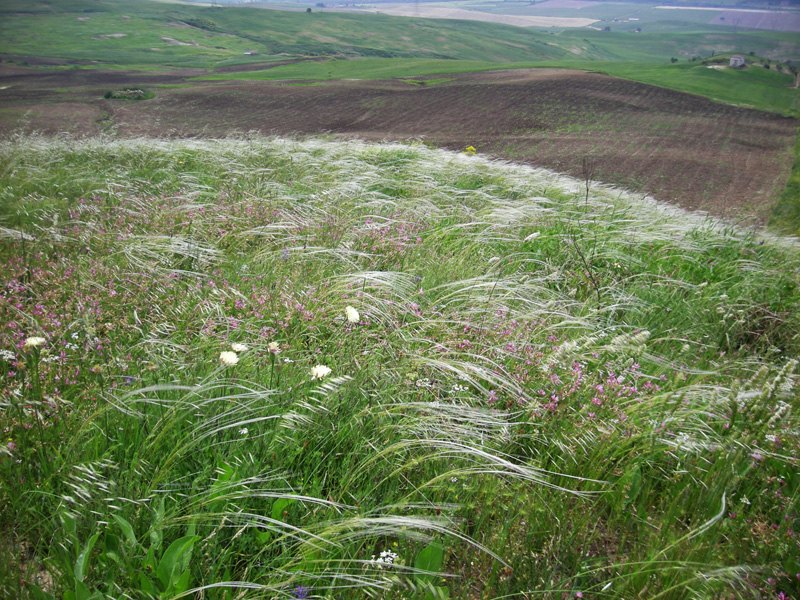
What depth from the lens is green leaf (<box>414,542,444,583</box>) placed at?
117cm

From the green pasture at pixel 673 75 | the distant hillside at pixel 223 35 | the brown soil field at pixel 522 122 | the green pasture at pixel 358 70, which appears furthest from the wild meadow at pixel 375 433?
the distant hillside at pixel 223 35

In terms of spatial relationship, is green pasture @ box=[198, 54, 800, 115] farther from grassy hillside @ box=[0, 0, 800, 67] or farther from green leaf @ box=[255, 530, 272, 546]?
green leaf @ box=[255, 530, 272, 546]

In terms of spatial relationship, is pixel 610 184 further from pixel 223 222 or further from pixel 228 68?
pixel 228 68

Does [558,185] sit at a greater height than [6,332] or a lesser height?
greater

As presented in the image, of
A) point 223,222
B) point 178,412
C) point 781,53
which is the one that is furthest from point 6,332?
point 781,53

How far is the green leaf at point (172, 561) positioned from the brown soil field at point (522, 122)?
847cm

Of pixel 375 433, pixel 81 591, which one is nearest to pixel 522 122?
pixel 375 433

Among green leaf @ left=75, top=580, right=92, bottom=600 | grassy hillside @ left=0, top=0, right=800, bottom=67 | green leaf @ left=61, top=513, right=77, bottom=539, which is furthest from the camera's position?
grassy hillside @ left=0, top=0, right=800, bottom=67

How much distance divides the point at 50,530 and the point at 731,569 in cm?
176

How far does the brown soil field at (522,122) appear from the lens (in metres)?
11.2

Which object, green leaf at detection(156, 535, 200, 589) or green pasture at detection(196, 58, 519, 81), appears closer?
green leaf at detection(156, 535, 200, 589)

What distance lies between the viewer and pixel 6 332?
2053 mm

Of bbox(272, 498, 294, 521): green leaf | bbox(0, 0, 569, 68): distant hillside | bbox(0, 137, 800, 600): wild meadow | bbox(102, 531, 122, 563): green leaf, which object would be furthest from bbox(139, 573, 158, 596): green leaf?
bbox(0, 0, 569, 68): distant hillside

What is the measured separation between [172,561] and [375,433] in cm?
69
